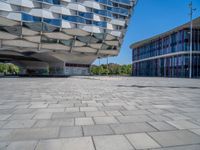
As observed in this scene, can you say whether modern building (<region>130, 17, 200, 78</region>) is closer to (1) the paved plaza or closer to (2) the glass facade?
(2) the glass facade

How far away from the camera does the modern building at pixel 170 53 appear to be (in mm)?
52125

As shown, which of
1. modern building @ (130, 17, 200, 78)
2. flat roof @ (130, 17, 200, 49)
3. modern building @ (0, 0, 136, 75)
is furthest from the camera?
flat roof @ (130, 17, 200, 49)

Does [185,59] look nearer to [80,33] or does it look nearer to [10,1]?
[80,33]

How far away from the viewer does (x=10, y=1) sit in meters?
31.7

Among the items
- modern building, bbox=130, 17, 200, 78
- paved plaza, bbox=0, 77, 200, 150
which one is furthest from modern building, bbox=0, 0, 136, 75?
paved plaza, bbox=0, 77, 200, 150

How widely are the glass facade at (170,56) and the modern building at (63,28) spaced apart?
18.0 metres

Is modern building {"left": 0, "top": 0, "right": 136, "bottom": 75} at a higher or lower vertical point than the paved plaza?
higher

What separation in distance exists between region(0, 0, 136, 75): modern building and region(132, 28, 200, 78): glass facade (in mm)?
18047

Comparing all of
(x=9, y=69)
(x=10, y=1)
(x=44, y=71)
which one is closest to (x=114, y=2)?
(x=10, y=1)

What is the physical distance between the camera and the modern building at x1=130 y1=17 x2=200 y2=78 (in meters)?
52.1

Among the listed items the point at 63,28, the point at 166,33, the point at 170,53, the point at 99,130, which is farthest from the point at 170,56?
the point at 99,130

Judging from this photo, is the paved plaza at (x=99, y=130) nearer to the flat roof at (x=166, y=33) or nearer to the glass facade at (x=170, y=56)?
the glass facade at (x=170, y=56)

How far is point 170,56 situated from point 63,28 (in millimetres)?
38494

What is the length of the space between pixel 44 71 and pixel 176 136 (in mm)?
59667
